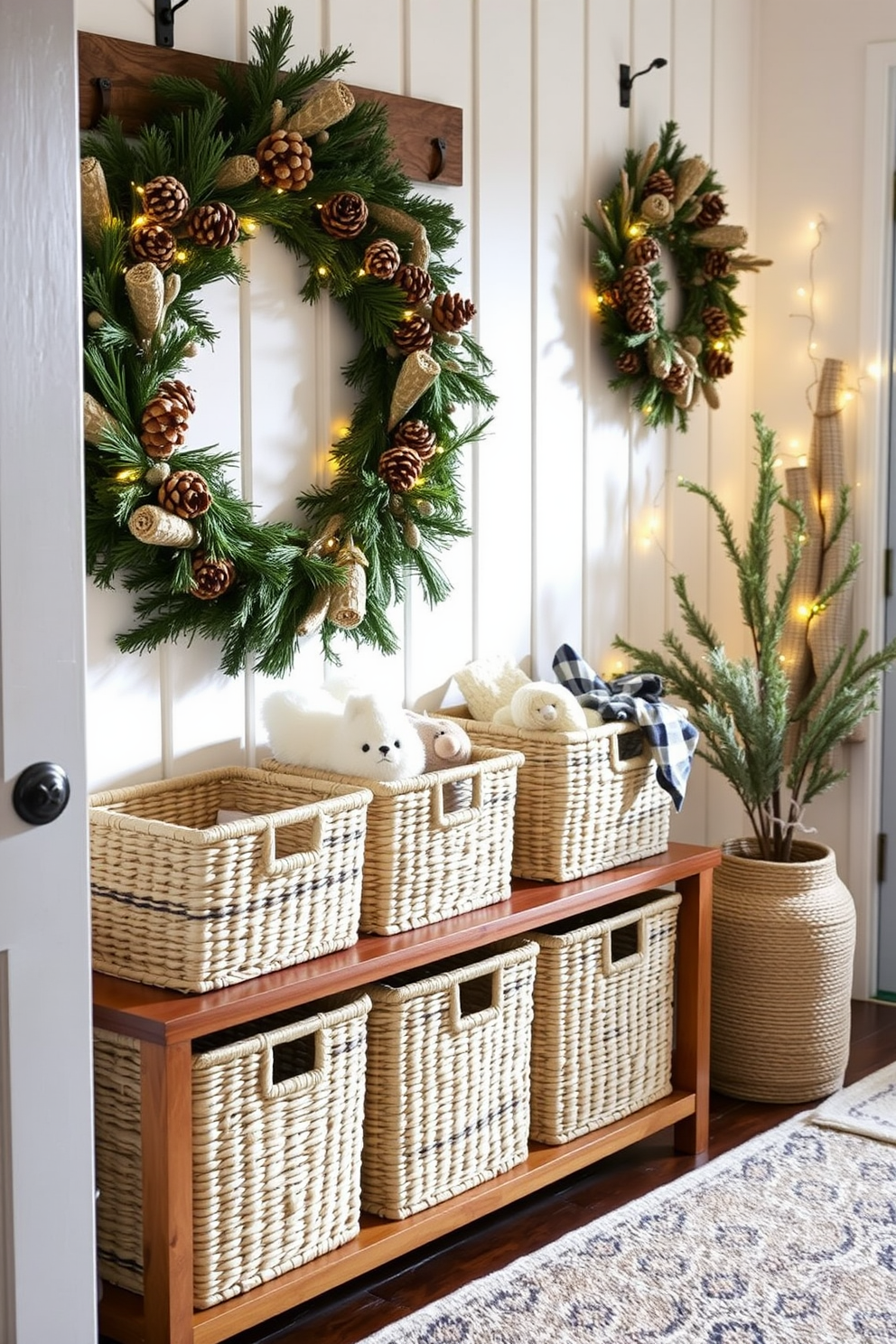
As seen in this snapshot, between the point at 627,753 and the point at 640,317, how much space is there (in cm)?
88

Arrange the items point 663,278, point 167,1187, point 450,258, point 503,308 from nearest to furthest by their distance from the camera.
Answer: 1. point 167,1187
2. point 450,258
3. point 503,308
4. point 663,278

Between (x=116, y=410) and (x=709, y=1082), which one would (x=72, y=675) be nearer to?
(x=116, y=410)

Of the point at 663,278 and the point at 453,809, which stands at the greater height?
the point at 663,278

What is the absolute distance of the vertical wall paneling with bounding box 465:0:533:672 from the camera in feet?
9.12

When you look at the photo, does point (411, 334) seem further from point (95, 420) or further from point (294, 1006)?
point (294, 1006)

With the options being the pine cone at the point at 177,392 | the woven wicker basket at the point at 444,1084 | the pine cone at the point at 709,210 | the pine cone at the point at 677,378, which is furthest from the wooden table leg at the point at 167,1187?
the pine cone at the point at 709,210

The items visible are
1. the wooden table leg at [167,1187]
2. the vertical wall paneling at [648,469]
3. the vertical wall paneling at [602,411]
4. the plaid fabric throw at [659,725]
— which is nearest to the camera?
the wooden table leg at [167,1187]

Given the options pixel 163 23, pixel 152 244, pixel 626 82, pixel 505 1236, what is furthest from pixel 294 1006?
pixel 626 82

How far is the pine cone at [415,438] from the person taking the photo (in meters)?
2.51

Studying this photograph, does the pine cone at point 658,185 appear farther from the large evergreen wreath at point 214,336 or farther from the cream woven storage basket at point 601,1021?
the cream woven storage basket at point 601,1021

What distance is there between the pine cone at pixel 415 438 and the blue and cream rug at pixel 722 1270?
4.23 ft

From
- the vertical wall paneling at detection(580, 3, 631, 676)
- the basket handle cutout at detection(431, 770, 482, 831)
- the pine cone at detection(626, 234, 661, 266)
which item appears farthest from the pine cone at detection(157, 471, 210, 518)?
the pine cone at detection(626, 234, 661, 266)

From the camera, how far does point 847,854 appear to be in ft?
11.6

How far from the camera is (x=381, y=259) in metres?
2.42
